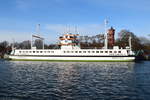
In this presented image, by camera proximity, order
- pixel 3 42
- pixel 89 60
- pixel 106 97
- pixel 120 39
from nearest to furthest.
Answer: pixel 106 97 < pixel 89 60 < pixel 120 39 < pixel 3 42

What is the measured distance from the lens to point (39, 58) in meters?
68.9

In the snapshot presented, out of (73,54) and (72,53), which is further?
(72,53)

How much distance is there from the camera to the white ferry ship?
63.6m

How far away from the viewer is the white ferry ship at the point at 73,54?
63.6 m

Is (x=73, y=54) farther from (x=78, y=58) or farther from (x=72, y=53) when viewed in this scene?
(x=78, y=58)

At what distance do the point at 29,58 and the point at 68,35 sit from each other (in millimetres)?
16459

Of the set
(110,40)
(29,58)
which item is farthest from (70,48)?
(110,40)

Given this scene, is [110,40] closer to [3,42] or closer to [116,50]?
[116,50]

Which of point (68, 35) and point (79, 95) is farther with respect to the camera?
point (68, 35)

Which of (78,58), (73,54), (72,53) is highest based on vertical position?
(72,53)

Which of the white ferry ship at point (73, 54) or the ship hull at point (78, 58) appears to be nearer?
the ship hull at point (78, 58)

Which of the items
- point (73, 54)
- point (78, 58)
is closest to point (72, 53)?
point (73, 54)

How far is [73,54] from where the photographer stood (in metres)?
67.4

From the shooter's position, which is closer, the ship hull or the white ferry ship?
the ship hull
